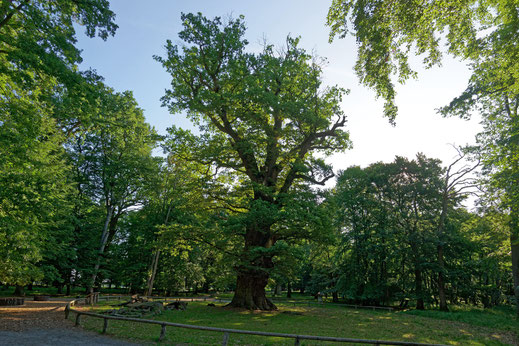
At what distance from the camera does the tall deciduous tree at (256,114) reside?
17203mm

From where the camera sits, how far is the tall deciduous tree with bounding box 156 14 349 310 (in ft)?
56.4

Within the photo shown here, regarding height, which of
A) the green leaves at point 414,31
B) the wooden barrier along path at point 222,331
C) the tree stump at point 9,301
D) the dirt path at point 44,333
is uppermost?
the green leaves at point 414,31

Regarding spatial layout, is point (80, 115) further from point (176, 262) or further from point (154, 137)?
point (176, 262)

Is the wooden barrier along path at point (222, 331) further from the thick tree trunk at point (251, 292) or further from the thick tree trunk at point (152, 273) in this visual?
the thick tree trunk at point (251, 292)

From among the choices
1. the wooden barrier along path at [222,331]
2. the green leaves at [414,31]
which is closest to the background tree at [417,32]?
the green leaves at [414,31]

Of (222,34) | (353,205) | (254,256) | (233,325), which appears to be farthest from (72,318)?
(353,205)

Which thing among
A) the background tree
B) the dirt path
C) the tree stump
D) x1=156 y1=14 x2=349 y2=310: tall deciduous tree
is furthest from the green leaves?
the tree stump

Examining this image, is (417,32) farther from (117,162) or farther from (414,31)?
(117,162)

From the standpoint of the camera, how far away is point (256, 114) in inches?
736

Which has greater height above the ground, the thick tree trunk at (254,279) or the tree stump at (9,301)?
the thick tree trunk at (254,279)

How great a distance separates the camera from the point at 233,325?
45.3 feet

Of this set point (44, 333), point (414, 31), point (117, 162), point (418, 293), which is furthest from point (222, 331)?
point (418, 293)

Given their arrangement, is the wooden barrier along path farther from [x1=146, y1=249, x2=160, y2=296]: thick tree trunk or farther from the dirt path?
[x1=146, y1=249, x2=160, y2=296]: thick tree trunk

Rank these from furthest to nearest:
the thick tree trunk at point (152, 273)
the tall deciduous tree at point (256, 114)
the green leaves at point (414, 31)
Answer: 1. the thick tree trunk at point (152, 273)
2. the tall deciduous tree at point (256, 114)
3. the green leaves at point (414, 31)
